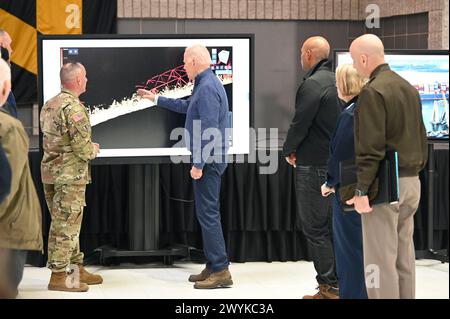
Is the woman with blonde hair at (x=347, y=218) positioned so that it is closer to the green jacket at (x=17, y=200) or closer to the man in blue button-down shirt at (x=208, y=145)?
the man in blue button-down shirt at (x=208, y=145)

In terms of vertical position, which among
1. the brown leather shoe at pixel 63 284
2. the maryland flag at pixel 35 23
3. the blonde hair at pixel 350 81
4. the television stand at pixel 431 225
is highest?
the maryland flag at pixel 35 23

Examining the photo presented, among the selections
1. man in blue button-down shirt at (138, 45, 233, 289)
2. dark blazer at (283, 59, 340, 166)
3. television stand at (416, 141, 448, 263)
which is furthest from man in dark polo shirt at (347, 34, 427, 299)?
television stand at (416, 141, 448, 263)

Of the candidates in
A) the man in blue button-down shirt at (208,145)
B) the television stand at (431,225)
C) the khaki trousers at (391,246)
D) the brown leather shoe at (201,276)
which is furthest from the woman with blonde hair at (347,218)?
the television stand at (431,225)

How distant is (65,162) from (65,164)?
0.04 ft

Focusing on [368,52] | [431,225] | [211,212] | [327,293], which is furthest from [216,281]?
[368,52]

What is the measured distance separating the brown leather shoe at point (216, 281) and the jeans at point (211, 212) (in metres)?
0.03

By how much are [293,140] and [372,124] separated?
1383 millimetres

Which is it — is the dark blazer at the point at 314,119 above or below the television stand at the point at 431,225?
above

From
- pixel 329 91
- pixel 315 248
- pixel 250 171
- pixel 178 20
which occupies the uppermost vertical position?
pixel 178 20

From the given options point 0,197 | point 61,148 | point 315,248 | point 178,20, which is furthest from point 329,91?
point 178,20

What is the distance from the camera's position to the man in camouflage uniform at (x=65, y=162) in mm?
5227

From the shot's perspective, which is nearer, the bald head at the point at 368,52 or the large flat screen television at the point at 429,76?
the bald head at the point at 368,52

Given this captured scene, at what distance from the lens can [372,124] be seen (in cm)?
378
